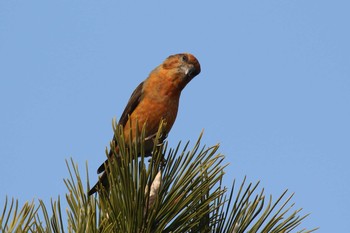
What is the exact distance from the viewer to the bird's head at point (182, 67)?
6914mm

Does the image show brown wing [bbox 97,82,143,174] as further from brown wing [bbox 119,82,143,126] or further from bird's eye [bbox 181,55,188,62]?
bird's eye [bbox 181,55,188,62]

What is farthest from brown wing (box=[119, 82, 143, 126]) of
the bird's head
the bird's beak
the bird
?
the bird's beak

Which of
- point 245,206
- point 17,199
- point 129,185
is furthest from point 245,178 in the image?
point 17,199

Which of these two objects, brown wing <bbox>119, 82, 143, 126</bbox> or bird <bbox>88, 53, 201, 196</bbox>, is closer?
bird <bbox>88, 53, 201, 196</bbox>

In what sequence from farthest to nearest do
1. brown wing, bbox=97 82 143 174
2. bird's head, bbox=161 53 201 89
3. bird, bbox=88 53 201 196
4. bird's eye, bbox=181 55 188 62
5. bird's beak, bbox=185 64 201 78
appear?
1. bird's eye, bbox=181 55 188 62
2. bird's beak, bbox=185 64 201 78
3. bird's head, bbox=161 53 201 89
4. brown wing, bbox=97 82 143 174
5. bird, bbox=88 53 201 196

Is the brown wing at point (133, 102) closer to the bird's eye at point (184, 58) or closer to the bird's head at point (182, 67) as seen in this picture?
the bird's head at point (182, 67)

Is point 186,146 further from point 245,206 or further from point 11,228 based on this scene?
point 11,228

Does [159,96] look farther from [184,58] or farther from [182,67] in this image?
[184,58]

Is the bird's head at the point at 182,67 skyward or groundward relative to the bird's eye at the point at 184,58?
groundward

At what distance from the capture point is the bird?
20.1ft

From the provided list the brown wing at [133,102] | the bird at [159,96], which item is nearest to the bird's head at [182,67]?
the bird at [159,96]

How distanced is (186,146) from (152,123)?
277cm

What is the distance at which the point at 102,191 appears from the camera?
305 cm

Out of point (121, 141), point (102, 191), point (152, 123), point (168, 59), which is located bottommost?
point (102, 191)
